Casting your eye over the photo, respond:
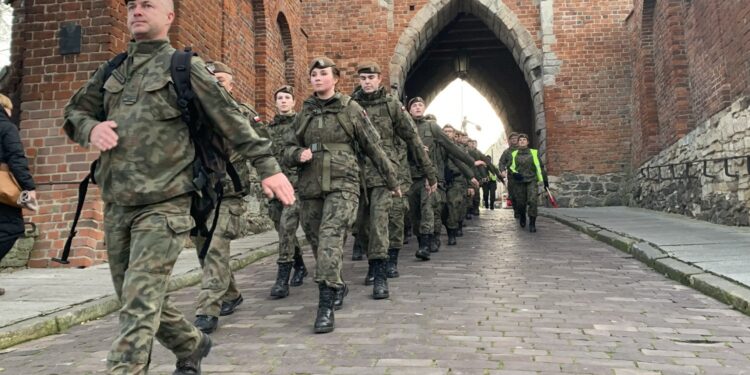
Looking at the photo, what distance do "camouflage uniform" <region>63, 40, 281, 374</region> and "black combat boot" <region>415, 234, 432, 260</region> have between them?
443 cm

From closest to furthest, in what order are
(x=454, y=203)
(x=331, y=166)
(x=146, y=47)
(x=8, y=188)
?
(x=146, y=47), (x=331, y=166), (x=8, y=188), (x=454, y=203)

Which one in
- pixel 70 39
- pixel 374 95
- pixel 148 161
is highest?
pixel 70 39

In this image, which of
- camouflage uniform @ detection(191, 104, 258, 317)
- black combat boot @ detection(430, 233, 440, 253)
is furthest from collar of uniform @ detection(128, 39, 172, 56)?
black combat boot @ detection(430, 233, 440, 253)

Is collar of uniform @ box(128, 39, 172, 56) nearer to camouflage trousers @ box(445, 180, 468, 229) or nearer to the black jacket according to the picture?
the black jacket

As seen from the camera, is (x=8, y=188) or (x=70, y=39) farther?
(x=70, y=39)

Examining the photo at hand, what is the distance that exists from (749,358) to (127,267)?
10.1 ft

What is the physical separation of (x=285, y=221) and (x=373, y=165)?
0.95m

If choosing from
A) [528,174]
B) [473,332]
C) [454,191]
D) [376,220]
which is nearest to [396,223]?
[376,220]

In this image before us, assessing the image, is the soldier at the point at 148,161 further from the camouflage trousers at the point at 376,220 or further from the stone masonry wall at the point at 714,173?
the stone masonry wall at the point at 714,173

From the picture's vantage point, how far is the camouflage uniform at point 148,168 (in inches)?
89.2

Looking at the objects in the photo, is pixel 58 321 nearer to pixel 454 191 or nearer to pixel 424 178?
pixel 424 178

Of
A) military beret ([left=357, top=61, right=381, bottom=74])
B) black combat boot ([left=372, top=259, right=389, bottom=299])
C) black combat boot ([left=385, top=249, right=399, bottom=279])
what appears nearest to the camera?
black combat boot ([left=372, top=259, right=389, bottom=299])

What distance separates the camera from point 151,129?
7.76 ft

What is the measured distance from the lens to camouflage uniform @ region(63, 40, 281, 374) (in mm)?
2266
